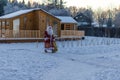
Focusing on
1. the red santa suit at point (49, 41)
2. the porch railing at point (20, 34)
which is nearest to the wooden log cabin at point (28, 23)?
the porch railing at point (20, 34)

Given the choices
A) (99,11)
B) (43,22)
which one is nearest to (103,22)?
(99,11)

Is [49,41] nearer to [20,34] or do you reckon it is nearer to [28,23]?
[20,34]

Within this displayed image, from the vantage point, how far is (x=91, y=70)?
1201 centimetres

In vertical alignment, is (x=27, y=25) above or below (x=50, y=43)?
above

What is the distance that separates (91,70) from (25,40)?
22.5 metres

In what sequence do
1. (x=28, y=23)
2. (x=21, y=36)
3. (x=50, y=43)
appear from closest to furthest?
(x=50, y=43) < (x=21, y=36) < (x=28, y=23)

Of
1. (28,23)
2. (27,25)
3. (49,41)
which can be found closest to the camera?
(49,41)

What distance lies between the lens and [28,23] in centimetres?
3678

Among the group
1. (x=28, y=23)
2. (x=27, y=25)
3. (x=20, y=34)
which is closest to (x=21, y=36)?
(x=20, y=34)

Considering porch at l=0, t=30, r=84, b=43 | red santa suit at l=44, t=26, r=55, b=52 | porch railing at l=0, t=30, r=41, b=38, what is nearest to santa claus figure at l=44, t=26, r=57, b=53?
red santa suit at l=44, t=26, r=55, b=52

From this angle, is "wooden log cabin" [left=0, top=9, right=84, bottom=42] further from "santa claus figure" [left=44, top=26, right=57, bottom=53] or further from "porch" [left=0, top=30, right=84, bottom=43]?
"santa claus figure" [left=44, top=26, right=57, bottom=53]

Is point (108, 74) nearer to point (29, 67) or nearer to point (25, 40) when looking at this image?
point (29, 67)

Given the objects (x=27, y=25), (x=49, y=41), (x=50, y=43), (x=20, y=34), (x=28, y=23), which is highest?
(x=28, y=23)

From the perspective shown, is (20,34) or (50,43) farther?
(20,34)
